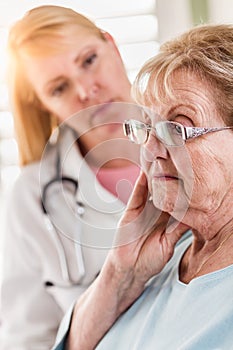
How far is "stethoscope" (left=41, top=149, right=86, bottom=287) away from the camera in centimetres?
151

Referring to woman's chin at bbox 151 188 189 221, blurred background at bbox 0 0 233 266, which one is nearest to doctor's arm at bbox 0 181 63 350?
blurred background at bbox 0 0 233 266

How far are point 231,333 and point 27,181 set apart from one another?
76 centimetres

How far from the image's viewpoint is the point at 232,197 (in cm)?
108

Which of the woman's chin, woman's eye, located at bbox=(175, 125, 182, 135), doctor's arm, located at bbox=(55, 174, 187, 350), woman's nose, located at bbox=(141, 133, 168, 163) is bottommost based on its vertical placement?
doctor's arm, located at bbox=(55, 174, 187, 350)

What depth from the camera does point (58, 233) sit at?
1.55m

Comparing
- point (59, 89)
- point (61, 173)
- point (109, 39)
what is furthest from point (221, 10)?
point (61, 173)

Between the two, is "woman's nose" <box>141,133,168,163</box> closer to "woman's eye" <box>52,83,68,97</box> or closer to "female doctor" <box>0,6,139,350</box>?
"female doctor" <box>0,6,139,350</box>

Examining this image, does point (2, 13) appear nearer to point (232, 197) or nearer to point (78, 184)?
point (78, 184)

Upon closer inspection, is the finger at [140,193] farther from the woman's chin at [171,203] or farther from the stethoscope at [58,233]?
the stethoscope at [58,233]

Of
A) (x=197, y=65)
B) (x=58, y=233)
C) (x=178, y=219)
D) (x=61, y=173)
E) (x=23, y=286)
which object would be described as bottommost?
(x=23, y=286)

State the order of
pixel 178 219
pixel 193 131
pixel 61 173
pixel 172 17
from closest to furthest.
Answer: pixel 193 131, pixel 178 219, pixel 61 173, pixel 172 17

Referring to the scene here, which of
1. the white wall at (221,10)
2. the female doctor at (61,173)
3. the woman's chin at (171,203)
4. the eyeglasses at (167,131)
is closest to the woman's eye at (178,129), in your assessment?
the eyeglasses at (167,131)

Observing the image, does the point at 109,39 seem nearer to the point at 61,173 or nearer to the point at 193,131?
the point at 61,173

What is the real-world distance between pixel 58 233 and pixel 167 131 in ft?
1.78
